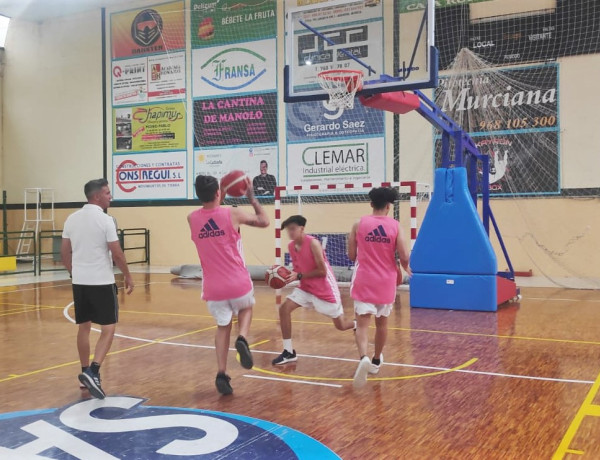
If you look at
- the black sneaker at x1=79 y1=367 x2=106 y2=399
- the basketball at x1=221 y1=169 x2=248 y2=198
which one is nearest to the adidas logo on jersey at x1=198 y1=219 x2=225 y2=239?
the basketball at x1=221 y1=169 x2=248 y2=198

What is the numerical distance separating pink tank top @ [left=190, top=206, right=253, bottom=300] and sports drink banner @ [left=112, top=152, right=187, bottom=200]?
12.3 m

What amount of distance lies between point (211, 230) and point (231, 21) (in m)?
12.6

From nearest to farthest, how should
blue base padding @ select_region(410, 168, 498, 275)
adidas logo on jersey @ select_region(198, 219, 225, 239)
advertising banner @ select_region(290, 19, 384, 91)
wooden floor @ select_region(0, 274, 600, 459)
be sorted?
wooden floor @ select_region(0, 274, 600, 459) < adidas logo on jersey @ select_region(198, 219, 225, 239) < blue base padding @ select_region(410, 168, 498, 275) < advertising banner @ select_region(290, 19, 384, 91)

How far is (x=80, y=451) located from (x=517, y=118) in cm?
1183

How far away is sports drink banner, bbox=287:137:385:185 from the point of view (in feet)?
47.6

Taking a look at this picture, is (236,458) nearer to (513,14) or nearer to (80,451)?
(80,451)

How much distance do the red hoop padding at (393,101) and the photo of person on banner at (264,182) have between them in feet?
26.0

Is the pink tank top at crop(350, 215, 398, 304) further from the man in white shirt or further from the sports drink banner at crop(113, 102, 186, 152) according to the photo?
the sports drink banner at crop(113, 102, 186, 152)

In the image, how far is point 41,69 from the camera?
61.9ft

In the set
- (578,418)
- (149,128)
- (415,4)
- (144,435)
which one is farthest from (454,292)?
(149,128)

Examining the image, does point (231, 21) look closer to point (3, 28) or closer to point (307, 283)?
point (3, 28)

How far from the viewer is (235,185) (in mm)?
4684

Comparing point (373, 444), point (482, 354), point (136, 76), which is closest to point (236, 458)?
point (373, 444)

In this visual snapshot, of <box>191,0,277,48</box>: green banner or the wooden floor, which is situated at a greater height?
<box>191,0,277,48</box>: green banner
